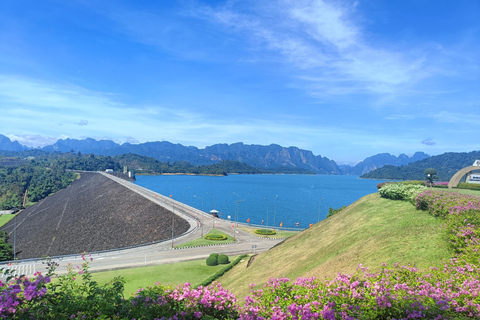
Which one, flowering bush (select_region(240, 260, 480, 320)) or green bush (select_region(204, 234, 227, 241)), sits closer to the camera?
flowering bush (select_region(240, 260, 480, 320))

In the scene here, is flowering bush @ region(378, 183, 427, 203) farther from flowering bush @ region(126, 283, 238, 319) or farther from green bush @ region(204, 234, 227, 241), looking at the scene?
green bush @ region(204, 234, 227, 241)

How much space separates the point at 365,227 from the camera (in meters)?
22.6

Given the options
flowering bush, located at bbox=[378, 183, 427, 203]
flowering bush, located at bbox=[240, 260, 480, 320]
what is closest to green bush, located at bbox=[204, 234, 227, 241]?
flowering bush, located at bbox=[378, 183, 427, 203]

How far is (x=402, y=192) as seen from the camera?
26844mm

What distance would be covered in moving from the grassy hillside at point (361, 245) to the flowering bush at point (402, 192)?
2.28 feet

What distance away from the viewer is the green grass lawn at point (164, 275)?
31.3 m

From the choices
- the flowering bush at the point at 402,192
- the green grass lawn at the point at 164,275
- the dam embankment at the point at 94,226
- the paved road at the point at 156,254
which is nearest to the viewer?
the flowering bush at the point at 402,192

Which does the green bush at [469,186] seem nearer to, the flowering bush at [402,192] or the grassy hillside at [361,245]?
the flowering bush at [402,192]

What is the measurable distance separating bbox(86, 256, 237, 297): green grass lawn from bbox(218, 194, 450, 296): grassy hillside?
487cm

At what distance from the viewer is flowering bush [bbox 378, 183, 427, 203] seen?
82.7ft

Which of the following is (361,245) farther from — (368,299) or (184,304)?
(184,304)

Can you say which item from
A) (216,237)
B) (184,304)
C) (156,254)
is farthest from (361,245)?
(216,237)

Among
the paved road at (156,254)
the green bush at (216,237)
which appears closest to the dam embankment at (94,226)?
the green bush at (216,237)

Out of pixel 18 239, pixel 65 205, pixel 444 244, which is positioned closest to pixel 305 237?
pixel 444 244
